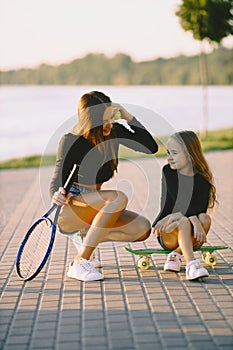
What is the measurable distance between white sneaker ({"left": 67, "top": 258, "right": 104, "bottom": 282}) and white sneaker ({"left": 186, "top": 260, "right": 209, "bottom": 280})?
647mm

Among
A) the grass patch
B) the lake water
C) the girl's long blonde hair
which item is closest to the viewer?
the girl's long blonde hair

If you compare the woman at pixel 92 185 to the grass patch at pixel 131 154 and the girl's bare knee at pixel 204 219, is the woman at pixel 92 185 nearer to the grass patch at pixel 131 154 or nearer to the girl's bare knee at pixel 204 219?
the girl's bare knee at pixel 204 219

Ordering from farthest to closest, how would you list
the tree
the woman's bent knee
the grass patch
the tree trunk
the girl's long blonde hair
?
the tree trunk < the tree < the grass patch < the girl's long blonde hair < the woman's bent knee

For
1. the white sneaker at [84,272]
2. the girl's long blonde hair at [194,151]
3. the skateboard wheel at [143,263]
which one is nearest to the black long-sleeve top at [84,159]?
the girl's long blonde hair at [194,151]

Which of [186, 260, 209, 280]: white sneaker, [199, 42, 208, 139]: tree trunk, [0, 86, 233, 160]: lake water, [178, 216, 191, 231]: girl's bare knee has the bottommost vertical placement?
[0, 86, 233, 160]: lake water

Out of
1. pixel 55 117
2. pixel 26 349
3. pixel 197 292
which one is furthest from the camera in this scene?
pixel 55 117

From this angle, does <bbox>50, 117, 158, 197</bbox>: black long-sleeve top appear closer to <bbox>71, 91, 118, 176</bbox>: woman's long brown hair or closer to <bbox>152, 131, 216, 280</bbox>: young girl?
<bbox>71, 91, 118, 176</bbox>: woman's long brown hair

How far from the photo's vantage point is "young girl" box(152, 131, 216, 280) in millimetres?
5500

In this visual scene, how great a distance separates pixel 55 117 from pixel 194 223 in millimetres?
22421

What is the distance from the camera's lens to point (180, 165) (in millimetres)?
5660

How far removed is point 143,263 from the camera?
571cm

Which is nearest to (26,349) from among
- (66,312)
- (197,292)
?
(66,312)

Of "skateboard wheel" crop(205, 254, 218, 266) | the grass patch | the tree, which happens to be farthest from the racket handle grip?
the tree

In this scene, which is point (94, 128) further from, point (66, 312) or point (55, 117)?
point (55, 117)
